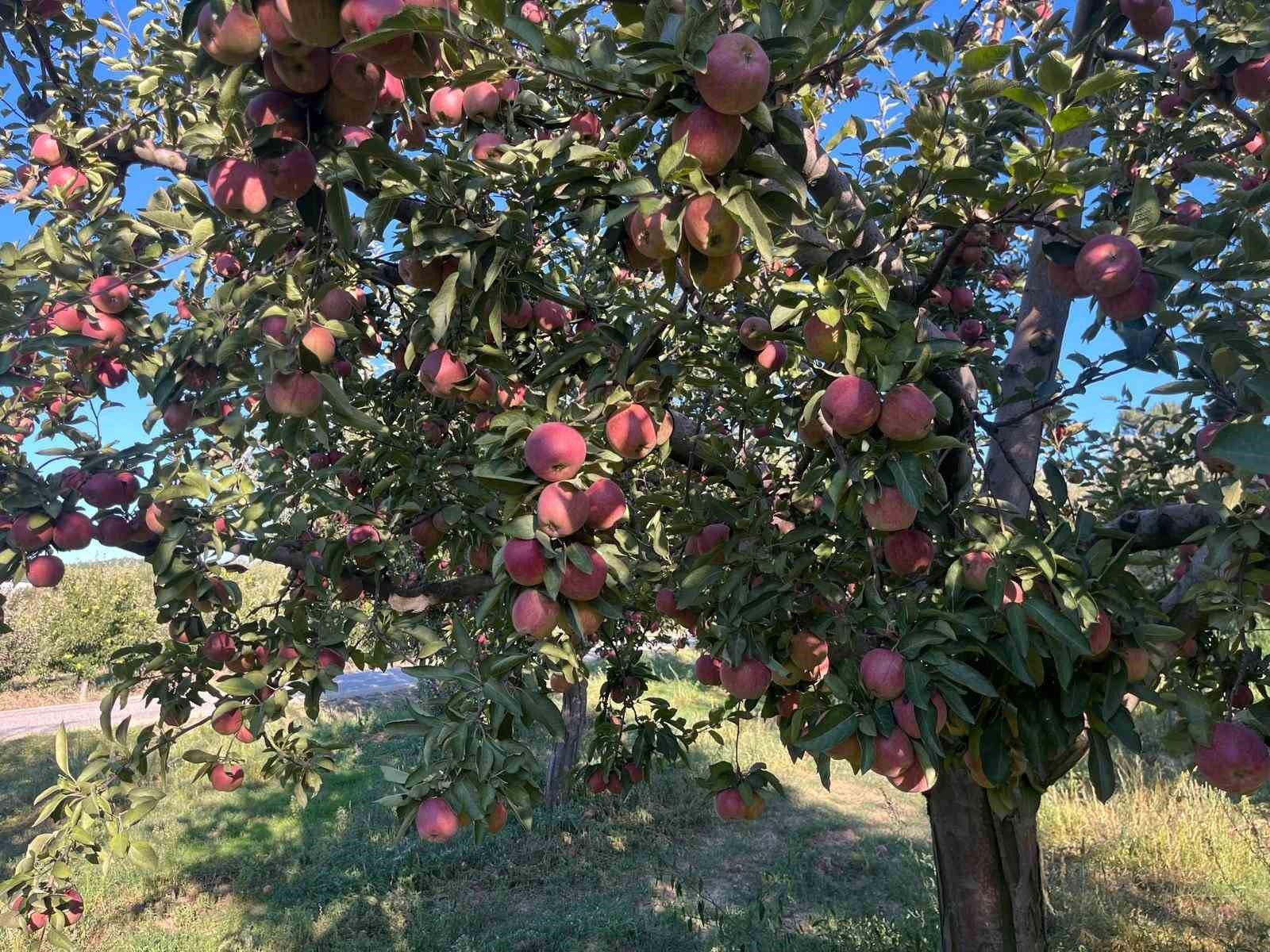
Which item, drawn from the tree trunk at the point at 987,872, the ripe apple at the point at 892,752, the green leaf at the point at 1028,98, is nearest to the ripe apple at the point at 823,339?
the green leaf at the point at 1028,98

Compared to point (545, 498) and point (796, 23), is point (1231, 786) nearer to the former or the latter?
point (545, 498)

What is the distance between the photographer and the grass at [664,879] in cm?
504

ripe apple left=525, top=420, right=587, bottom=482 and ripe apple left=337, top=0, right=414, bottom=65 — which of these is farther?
ripe apple left=525, top=420, right=587, bottom=482

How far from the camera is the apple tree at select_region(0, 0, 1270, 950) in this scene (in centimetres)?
129

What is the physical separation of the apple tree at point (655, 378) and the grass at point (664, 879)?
285cm

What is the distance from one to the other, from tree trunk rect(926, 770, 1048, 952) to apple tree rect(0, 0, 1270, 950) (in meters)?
0.02

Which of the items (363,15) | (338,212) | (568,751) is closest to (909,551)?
(338,212)

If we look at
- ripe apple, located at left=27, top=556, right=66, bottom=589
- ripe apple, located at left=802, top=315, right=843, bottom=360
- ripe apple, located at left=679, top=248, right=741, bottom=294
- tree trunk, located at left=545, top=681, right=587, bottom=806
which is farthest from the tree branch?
tree trunk, located at left=545, top=681, right=587, bottom=806

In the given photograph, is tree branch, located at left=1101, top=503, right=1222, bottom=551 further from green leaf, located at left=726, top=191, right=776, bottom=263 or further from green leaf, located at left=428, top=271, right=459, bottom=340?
green leaf, located at left=428, top=271, right=459, bottom=340

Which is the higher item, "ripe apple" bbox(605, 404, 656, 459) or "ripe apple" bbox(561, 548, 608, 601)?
"ripe apple" bbox(605, 404, 656, 459)

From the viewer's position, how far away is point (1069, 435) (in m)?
3.87

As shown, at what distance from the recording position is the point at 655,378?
1.71 m

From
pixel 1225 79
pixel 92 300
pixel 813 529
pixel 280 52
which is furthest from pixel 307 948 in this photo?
pixel 1225 79

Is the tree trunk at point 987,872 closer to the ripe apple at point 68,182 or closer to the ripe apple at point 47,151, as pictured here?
the ripe apple at point 68,182
